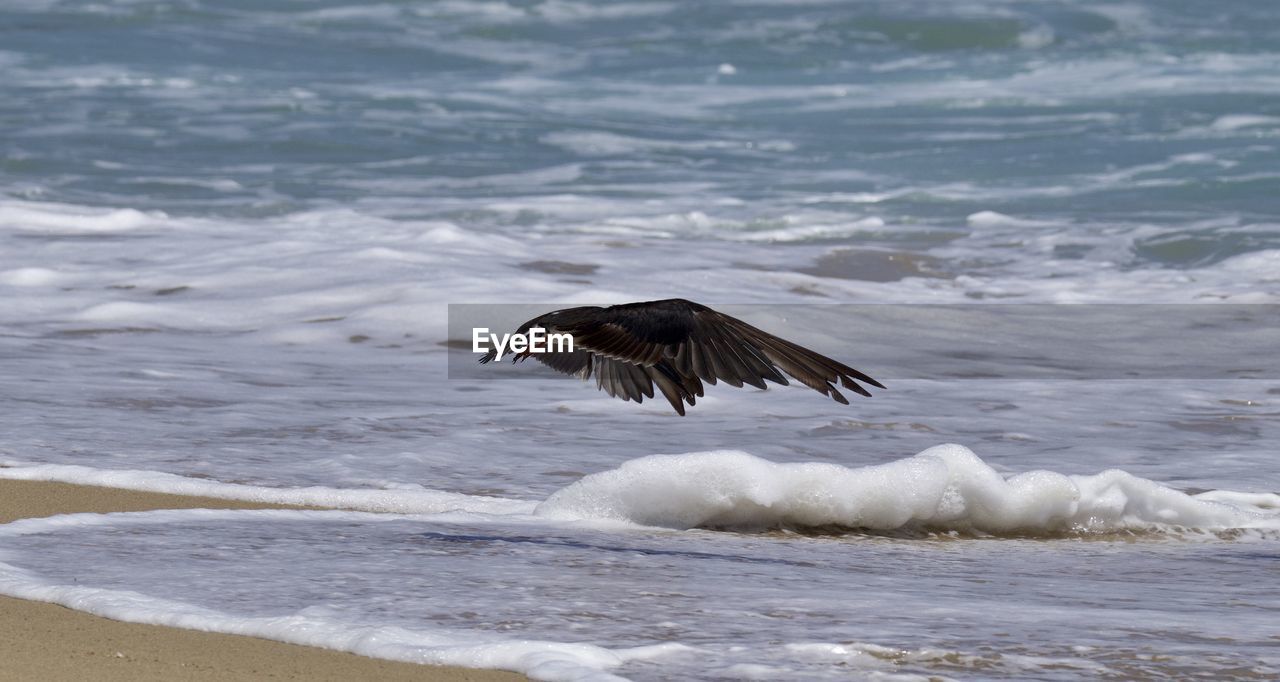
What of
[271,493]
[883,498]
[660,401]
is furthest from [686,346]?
[660,401]

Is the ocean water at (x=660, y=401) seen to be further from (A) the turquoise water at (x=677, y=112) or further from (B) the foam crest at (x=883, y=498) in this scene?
(A) the turquoise water at (x=677, y=112)

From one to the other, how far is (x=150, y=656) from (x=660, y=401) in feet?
13.0

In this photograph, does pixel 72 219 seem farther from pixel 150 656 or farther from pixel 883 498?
pixel 150 656

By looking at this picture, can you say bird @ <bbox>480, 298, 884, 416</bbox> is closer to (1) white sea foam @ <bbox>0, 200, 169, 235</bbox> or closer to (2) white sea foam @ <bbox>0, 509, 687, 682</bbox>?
(2) white sea foam @ <bbox>0, 509, 687, 682</bbox>

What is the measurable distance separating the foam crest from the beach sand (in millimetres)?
1585

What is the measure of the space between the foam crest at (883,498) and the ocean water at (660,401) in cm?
1

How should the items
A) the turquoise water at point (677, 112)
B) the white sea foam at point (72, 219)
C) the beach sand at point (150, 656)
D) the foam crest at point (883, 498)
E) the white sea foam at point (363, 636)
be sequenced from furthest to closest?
the turquoise water at point (677, 112)
the white sea foam at point (72, 219)
the foam crest at point (883, 498)
the white sea foam at point (363, 636)
the beach sand at point (150, 656)

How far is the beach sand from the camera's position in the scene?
2.98 m

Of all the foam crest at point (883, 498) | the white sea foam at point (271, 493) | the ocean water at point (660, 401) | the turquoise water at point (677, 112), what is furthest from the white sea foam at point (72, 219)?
the foam crest at point (883, 498)

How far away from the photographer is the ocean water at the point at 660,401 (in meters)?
3.59

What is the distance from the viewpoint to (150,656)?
3.10 metres

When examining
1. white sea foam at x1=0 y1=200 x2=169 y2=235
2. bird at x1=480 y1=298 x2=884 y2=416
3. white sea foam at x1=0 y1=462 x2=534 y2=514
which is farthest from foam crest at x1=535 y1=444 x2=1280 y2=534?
white sea foam at x1=0 y1=200 x2=169 y2=235

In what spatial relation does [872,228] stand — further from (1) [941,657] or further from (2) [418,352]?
(1) [941,657]

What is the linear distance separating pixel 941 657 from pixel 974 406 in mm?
3861
